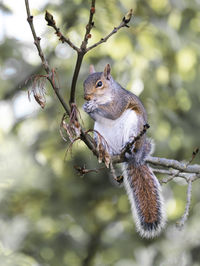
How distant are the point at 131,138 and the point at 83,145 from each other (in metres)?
1.41

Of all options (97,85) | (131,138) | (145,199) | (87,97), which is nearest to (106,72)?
(97,85)

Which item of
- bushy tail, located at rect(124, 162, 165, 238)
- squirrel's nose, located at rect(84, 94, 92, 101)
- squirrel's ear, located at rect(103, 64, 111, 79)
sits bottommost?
bushy tail, located at rect(124, 162, 165, 238)

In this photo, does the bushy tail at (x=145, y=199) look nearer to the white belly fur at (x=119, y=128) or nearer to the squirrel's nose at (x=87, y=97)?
the white belly fur at (x=119, y=128)

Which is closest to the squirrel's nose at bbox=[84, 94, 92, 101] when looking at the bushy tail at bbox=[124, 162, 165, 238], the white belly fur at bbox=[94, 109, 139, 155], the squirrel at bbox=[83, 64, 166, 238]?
the squirrel at bbox=[83, 64, 166, 238]

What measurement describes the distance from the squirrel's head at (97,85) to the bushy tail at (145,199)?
0.52m

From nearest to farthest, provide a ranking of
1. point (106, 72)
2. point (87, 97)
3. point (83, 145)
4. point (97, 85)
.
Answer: point (87, 97) < point (97, 85) < point (106, 72) < point (83, 145)

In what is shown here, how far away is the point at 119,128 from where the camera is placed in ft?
10.2

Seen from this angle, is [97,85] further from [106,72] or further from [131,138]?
[131,138]

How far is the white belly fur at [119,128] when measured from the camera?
3045 mm

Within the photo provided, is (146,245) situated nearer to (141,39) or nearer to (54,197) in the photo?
(54,197)

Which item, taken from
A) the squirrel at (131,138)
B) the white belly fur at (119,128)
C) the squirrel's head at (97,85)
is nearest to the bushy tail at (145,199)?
the squirrel at (131,138)

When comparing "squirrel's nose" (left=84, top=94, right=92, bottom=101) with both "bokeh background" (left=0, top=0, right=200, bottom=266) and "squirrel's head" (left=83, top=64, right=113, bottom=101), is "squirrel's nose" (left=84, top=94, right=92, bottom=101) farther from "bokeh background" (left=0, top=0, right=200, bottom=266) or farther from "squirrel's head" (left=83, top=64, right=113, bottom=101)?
"bokeh background" (left=0, top=0, right=200, bottom=266)

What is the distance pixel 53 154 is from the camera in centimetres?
467

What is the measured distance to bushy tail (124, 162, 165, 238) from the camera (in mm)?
3039
